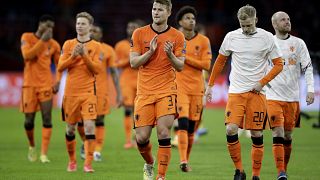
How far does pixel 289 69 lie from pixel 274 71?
1.08 metres

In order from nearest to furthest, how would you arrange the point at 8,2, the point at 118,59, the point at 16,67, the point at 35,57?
the point at 35,57
the point at 118,59
the point at 16,67
the point at 8,2

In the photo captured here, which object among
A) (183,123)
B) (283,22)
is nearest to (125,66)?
(183,123)

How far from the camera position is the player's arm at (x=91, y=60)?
510 inches

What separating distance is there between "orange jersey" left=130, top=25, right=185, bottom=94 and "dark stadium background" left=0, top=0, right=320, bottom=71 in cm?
2104

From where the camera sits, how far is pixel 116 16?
35594 mm

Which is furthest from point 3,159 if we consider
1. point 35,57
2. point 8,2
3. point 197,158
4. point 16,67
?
point 8,2

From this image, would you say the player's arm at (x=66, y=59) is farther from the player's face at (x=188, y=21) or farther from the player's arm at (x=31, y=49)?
the player's face at (x=188, y=21)

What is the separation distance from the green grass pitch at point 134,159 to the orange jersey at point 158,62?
1.96 meters

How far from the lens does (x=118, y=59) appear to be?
62.2ft

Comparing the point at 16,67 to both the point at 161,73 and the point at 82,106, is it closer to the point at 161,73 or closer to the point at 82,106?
the point at 82,106

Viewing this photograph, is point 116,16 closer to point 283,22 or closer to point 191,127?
point 191,127

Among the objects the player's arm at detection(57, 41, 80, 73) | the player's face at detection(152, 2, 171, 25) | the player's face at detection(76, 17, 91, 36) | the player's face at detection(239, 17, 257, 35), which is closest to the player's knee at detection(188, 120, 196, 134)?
the player's arm at detection(57, 41, 80, 73)

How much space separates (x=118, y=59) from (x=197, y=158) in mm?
4104

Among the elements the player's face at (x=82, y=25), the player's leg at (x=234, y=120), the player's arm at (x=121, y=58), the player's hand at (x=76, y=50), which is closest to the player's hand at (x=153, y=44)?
the player's leg at (x=234, y=120)
